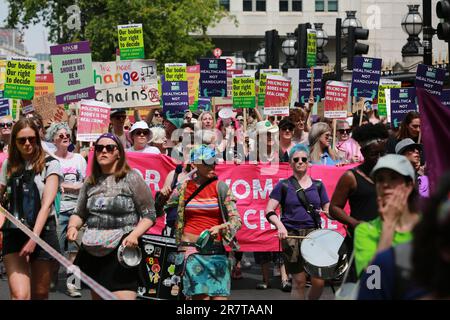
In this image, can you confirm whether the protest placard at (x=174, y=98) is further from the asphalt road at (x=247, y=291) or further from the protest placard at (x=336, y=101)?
the asphalt road at (x=247, y=291)

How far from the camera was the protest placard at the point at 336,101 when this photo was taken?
695 inches

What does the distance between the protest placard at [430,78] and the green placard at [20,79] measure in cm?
581

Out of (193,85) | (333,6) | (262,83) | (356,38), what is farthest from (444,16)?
(333,6)

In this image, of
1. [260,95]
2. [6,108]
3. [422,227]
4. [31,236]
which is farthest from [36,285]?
[260,95]

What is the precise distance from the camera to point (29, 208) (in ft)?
25.9

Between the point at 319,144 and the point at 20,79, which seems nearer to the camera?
the point at 319,144

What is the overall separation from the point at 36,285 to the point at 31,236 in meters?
0.38

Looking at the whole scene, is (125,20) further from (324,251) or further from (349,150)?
(324,251)

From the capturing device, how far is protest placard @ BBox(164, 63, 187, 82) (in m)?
19.4

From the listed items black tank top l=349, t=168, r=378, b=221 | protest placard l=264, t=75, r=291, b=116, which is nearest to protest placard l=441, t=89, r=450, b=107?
protest placard l=264, t=75, r=291, b=116

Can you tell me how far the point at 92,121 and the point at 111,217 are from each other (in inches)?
256

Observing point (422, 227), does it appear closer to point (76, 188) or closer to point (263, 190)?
point (76, 188)

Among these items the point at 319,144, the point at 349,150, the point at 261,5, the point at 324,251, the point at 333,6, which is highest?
the point at 261,5
